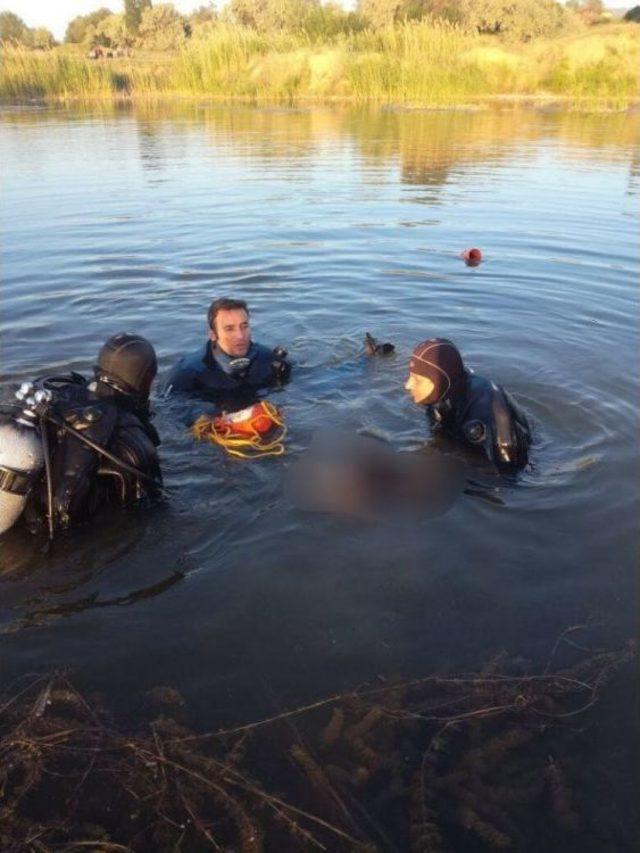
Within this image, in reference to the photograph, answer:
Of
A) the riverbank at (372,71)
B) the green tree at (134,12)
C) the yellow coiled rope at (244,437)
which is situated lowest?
the yellow coiled rope at (244,437)

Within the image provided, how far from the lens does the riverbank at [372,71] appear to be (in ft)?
97.0

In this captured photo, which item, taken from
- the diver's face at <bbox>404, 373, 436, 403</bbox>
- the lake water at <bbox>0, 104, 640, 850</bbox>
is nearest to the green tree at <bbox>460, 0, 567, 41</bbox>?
the lake water at <bbox>0, 104, 640, 850</bbox>

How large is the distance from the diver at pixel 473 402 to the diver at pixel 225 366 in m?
1.93

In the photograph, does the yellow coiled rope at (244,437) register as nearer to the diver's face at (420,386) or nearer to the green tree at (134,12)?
the diver's face at (420,386)

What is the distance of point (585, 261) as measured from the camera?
35.1 feet

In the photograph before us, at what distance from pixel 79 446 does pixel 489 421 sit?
9.34ft

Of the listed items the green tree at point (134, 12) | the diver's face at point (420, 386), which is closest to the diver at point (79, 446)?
the diver's face at point (420, 386)

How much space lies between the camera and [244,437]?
5.39 meters

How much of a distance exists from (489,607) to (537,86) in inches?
1358

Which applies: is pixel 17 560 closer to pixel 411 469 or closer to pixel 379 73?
pixel 411 469

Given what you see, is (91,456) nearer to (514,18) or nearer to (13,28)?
(514,18)

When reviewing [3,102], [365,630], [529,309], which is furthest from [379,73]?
[365,630]

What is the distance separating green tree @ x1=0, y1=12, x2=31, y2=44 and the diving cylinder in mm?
66831

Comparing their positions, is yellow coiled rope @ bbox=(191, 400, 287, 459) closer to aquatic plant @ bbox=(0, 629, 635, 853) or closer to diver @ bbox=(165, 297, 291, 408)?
diver @ bbox=(165, 297, 291, 408)
